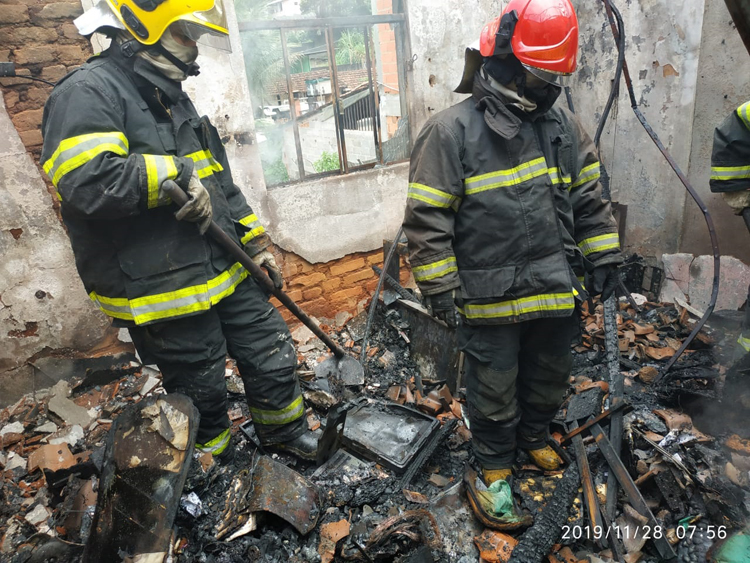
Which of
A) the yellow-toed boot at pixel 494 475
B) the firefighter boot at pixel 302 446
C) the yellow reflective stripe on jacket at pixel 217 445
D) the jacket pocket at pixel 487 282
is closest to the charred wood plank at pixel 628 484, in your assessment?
the yellow-toed boot at pixel 494 475

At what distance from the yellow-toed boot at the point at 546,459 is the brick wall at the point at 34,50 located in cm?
366

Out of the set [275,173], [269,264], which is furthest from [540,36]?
[275,173]

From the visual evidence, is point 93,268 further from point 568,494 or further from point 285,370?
point 568,494

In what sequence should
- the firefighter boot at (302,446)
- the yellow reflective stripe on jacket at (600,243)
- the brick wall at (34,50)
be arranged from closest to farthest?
the yellow reflective stripe on jacket at (600,243)
the firefighter boot at (302,446)
the brick wall at (34,50)

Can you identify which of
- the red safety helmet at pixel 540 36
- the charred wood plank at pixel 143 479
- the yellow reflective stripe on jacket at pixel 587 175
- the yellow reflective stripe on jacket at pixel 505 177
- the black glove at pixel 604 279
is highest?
the red safety helmet at pixel 540 36

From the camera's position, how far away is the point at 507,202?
2.10m

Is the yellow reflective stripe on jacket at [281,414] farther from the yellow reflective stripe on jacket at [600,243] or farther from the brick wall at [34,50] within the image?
the brick wall at [34,50]

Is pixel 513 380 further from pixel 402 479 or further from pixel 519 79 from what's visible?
pixel 519 79

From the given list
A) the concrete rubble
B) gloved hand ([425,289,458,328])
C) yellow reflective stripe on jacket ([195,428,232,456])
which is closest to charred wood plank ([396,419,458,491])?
the concrete rubble

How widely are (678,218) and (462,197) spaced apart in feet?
10.4

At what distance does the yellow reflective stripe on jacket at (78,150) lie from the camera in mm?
1762

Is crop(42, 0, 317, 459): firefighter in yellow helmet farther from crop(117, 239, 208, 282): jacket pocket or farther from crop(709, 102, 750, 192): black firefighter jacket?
crop(709, 102, 750, 192): black firefighter jacket

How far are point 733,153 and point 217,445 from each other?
3.30m

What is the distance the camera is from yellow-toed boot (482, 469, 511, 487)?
2494mm
